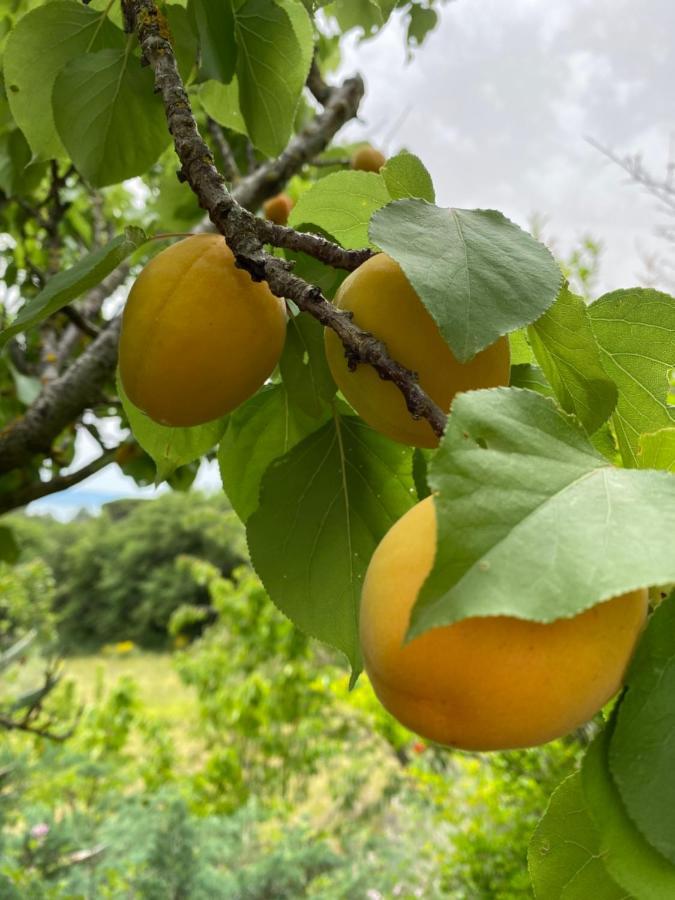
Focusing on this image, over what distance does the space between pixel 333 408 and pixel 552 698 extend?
30cm

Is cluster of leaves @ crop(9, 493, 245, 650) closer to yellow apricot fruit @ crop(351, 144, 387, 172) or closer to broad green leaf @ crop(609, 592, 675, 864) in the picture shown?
yellow apricot fruit @ crop(351, 144, 387, 172)

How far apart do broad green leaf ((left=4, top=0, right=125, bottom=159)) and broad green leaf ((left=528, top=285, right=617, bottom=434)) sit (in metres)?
0.48

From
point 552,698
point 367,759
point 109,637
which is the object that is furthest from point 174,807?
point 109,637

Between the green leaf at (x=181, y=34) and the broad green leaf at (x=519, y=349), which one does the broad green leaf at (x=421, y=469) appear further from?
the green leaf at (x=181, y=34)

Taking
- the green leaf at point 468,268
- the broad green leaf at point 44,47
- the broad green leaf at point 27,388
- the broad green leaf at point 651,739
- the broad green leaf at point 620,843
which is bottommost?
the broad green leaf at point 620,843

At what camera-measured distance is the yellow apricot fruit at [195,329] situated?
0.45 meters

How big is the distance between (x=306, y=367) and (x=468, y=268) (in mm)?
196

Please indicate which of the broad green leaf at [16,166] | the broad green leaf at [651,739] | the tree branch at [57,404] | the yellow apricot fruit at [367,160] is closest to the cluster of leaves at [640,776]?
the broad green leaf at [651,739]

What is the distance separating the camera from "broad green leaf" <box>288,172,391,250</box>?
542 mm

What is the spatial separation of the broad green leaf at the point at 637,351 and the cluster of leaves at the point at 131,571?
9682 millimetres

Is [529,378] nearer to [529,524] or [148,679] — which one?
[529,524]

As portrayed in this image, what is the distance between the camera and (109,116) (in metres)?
0.67

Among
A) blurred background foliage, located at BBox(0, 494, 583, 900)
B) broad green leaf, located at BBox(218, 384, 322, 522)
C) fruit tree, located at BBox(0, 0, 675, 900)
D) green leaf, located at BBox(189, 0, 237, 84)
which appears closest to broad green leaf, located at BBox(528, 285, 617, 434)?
fruit tree, located at BBox(0, 0, 675, 900)

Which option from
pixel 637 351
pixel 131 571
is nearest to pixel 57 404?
pixel 637 351
